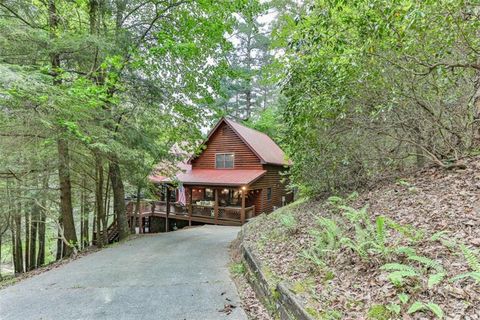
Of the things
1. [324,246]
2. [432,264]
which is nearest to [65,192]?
[324,246]

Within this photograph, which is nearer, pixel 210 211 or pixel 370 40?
pixel 370 40

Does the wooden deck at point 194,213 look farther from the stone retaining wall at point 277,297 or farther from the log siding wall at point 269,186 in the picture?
the stone retaining wall at point 277,297

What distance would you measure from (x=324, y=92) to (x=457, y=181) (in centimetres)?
298

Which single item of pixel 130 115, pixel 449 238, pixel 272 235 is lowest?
pixel 272 235

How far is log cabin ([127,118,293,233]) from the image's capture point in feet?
54.1

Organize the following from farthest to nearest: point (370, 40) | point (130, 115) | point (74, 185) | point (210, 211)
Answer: point (210, 211), point (74, 185), point (130, 115), point (370, 40)

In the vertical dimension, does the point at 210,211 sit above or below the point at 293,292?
below

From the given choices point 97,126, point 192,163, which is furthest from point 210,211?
point 97,126

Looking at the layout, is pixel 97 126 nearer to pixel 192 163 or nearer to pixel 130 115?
pixel 130 115

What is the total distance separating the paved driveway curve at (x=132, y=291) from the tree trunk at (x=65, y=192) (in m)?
2.97

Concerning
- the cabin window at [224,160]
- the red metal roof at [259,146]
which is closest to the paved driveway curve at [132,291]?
the red metal roof at [259,146]

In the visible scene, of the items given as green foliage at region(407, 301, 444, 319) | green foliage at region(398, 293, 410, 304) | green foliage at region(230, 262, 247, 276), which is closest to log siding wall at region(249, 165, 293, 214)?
green foliage at region(230, 262, 247, 276)

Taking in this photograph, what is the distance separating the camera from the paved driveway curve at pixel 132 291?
3924 millimetres

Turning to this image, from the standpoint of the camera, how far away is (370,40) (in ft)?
15.7
